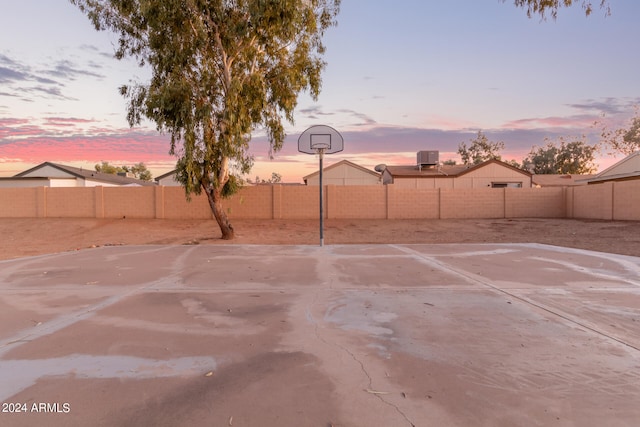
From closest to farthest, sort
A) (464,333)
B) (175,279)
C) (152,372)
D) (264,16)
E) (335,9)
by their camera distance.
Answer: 1. (152,372)
2. (464,333)
3. (175,279)
4. (264,16)
5. (335,9)

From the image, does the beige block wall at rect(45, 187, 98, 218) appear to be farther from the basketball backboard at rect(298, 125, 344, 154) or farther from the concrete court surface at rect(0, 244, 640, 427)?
the concrete court surface at rect(0, 244, 640, 427)

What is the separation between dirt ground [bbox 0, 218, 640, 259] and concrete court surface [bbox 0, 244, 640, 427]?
30.7 feet

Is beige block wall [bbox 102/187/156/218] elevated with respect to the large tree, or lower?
lower

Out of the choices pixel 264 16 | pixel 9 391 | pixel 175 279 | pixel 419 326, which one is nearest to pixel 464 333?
pixel 419 326

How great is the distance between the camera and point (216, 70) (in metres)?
13.9

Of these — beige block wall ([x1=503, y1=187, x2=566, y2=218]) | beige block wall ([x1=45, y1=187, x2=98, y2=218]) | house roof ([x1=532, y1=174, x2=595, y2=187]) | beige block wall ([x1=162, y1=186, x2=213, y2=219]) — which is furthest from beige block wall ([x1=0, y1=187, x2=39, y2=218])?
house roof ([x1=532, y1=174, x2=595, y2=187])

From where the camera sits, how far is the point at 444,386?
2.80m

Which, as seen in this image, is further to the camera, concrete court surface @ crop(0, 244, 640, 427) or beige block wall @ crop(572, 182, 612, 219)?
beige block wall @ crop(572, 182, 612, 219)

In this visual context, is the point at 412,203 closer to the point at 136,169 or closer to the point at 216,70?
the point at 216,70

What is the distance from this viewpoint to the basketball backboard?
1377 cm

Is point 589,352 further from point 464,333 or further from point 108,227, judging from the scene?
point 108,227

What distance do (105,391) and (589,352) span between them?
3.92 meters

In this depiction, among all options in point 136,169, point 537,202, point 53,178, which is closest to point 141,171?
point 136,169

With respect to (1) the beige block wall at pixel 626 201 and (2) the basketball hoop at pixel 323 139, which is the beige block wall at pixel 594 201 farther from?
(2) the basketball hoop at pixel 323 139
